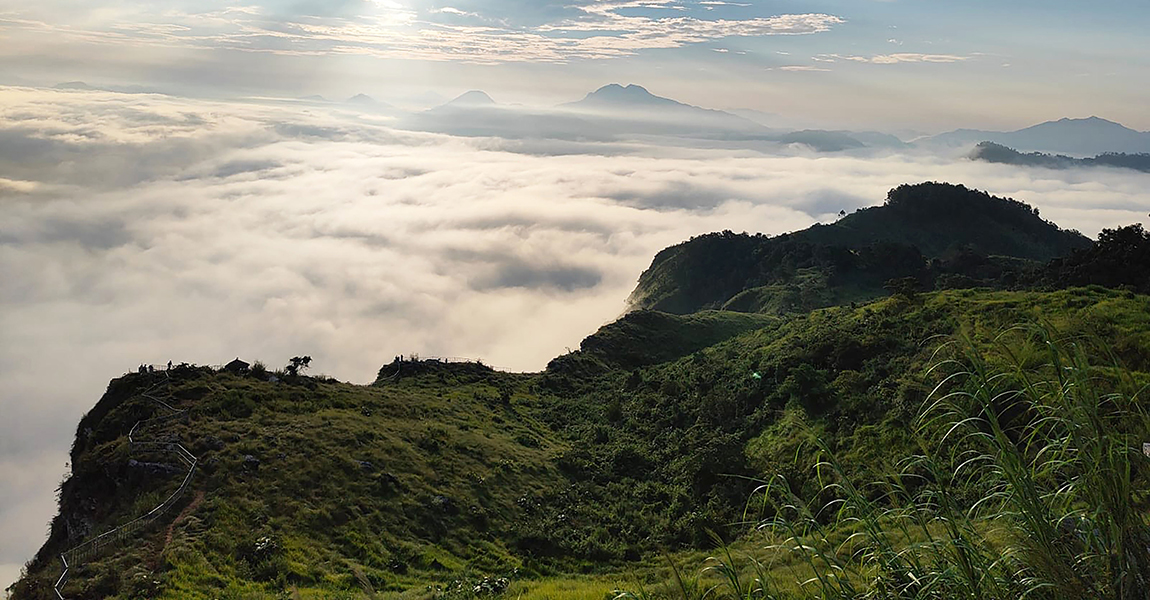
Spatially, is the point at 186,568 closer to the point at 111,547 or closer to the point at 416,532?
the point at 111,547

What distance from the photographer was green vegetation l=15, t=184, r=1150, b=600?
493cm

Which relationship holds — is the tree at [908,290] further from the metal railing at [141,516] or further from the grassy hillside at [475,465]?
the metal railing at [141,516]

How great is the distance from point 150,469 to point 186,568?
8159mm

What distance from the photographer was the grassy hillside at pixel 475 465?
22.0m

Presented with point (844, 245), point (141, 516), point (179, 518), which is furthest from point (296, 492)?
point (844, 245)

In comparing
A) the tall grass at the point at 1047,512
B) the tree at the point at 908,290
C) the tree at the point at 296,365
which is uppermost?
the tall grass at the point at 1047,512

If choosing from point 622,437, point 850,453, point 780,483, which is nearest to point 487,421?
point 622,437

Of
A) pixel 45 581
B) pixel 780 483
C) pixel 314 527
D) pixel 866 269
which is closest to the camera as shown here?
pixel 780 483

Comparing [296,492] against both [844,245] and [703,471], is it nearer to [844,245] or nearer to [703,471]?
[703,471]

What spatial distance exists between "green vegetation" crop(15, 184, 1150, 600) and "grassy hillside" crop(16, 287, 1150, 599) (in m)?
0.13

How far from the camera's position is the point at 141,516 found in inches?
927

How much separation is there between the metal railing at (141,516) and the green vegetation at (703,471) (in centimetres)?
40

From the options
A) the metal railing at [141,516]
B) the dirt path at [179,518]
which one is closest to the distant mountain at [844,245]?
the metal railing at [141,516]

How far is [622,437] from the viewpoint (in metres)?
43.2
